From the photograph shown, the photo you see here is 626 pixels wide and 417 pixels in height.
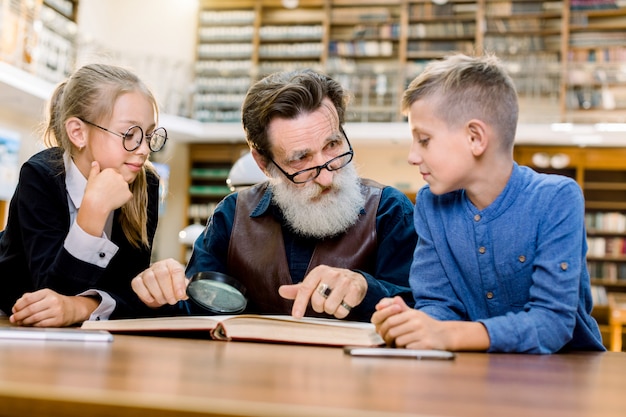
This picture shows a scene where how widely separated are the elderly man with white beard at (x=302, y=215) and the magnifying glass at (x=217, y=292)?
0.33 metres

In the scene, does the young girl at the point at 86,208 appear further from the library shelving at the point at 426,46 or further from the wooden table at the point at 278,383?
the library shelving at the point at 426,46

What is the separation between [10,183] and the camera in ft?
31.5

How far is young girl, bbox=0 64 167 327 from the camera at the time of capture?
5.00ft

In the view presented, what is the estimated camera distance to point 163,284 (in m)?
1.46

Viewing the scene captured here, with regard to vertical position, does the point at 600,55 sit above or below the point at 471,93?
above

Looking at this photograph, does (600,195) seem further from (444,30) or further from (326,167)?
(326,167)

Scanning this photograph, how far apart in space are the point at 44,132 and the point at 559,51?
10.2 m

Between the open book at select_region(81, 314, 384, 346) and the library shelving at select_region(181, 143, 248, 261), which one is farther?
the library shelving at select_region(181, 143, 248, 261)

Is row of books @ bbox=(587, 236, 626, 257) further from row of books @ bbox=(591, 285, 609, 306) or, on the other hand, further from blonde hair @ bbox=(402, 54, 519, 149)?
blonde hair @ bbox=(402, 54, 519, 149)

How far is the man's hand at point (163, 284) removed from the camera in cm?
146

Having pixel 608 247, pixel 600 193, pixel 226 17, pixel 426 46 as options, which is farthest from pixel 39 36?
pixel 608 247

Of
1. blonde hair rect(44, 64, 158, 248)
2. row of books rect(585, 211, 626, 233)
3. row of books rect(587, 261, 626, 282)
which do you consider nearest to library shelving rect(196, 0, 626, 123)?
row of books rect(585, 211, 626, 233)

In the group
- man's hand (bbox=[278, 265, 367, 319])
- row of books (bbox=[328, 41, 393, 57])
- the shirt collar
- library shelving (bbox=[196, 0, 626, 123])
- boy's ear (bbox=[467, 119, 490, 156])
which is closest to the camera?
man's hand (bbox=[278, 265, 367, 319])

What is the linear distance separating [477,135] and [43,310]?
0.96 metres
